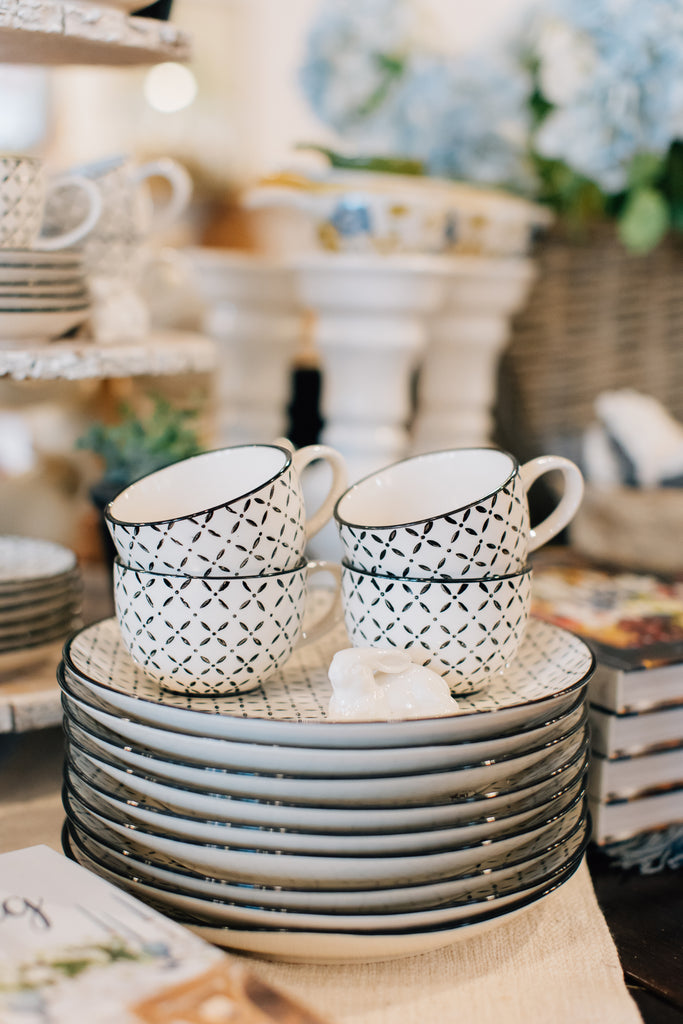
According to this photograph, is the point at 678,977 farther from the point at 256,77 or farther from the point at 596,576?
the point at 256,77

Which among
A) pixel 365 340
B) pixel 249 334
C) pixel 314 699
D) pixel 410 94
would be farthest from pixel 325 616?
pixel 410 94

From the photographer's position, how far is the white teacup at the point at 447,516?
474 mm

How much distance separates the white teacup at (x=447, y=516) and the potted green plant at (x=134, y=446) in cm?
31

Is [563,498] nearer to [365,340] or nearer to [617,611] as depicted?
[617,611]

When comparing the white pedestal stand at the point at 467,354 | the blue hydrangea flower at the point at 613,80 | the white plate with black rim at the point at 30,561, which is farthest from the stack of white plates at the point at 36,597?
the blue hydrangea flower at the point at 613,80

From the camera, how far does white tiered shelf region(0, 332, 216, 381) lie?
0.55 metres

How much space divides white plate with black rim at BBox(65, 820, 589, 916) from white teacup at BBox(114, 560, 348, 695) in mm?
86

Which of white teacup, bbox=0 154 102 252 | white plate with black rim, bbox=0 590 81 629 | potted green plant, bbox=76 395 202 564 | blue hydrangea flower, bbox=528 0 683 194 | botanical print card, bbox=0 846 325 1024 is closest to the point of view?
botanical print card, bbox=0 846 325 1024

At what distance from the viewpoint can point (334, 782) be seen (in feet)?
1.34

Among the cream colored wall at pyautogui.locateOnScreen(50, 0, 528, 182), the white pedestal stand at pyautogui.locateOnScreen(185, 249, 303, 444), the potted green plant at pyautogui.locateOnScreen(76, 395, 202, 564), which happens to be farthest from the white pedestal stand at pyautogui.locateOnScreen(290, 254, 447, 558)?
the cream colored wall at pyautogui.locateOnScreen(50, 0, 528, 182)

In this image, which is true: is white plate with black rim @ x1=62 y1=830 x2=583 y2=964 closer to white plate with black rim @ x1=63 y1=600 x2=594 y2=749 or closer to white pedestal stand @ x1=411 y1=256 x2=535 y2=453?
white plate with black rim @ x1=63 y1=600 x2=594 y2=749

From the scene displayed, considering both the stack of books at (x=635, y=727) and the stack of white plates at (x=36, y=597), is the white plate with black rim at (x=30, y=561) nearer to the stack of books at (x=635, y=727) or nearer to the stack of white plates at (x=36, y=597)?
the stack of white plates at (x=36, y=597)

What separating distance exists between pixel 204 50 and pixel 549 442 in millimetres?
1513

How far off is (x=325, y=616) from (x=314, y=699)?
0.24ft
